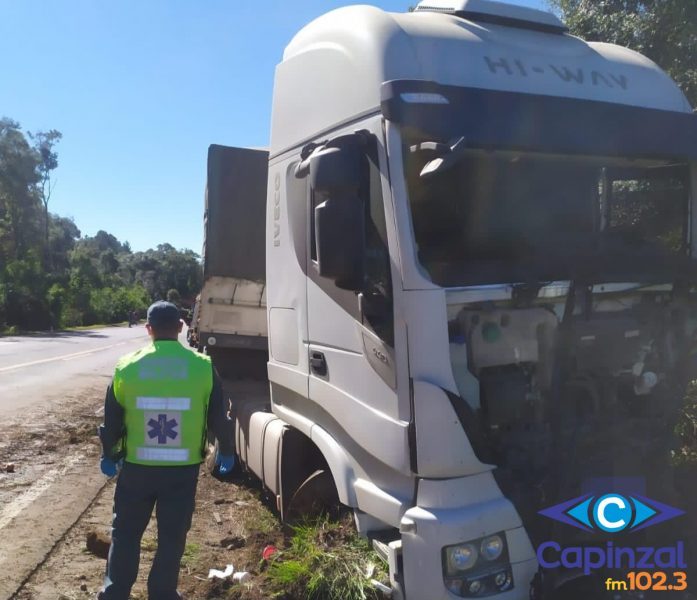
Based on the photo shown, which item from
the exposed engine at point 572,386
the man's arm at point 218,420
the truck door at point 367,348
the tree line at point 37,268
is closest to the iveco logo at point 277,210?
the truck door at point 367,348

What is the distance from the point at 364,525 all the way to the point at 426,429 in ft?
2.67

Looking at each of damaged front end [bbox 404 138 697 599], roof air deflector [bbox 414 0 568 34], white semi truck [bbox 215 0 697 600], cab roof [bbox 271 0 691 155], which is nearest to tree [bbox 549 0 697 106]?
cab roof [bbox 271 0 691 155]

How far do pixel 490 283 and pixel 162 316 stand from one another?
1.81 meters

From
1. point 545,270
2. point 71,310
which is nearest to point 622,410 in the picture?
point 545,270

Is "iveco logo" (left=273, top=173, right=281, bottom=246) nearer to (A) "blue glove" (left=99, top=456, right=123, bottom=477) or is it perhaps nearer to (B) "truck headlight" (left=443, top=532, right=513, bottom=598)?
(A) "blue glove" (left=99, top=456, right=123, bottom=477)

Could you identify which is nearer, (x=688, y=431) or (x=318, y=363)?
(x=318, y=363)

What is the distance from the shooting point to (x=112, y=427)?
142 inches

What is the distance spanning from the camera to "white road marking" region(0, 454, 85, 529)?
564 cm

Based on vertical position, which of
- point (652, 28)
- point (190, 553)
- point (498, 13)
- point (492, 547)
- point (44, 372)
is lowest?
point (190, 553)

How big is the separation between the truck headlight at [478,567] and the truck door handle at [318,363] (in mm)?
1325

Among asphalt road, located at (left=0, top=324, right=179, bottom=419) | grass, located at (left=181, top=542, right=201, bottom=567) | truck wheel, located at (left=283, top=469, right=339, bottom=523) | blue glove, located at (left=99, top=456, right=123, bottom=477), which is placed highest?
blue glove, located at (left=99, top=456, right=123, bottom=477)

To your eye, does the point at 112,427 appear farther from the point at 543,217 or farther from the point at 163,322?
the point at 543,217

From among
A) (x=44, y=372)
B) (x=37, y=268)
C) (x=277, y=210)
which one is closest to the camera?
(x=277, y=210)

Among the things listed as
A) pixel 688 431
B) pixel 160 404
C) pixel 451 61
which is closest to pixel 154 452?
pixel 160 404
